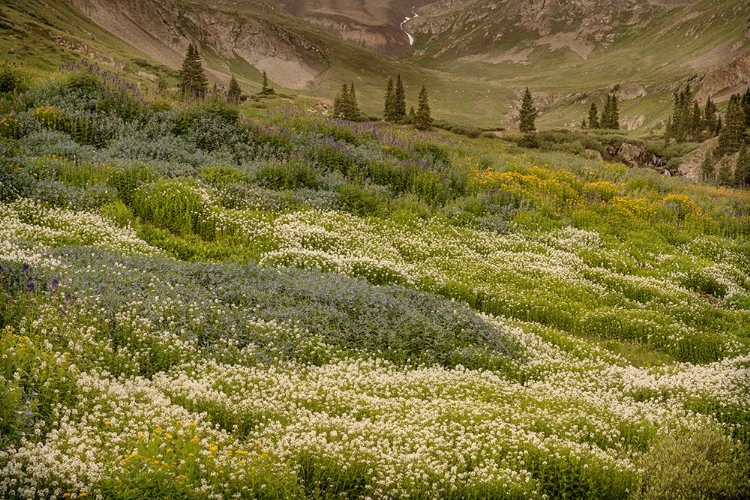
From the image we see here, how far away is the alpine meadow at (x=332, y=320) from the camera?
627cm

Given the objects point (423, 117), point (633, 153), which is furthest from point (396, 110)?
point (633, 153)

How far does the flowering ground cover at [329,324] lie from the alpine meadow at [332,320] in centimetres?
5

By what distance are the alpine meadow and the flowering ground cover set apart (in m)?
0.05

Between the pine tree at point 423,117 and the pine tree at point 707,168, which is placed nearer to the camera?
the pine tree at point 423,117

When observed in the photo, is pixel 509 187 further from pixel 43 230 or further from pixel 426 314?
pixel 43 230

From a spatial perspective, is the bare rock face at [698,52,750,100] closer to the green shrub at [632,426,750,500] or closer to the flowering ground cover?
the flowering ground cover

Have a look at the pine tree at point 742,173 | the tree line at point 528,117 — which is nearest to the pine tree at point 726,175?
the tree line at point 528,117

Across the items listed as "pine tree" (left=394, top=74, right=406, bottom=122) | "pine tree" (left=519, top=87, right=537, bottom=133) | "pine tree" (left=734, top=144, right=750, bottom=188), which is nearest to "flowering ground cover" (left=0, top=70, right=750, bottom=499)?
"pine tree" (left=519, top=87, right=537, bottom=133)

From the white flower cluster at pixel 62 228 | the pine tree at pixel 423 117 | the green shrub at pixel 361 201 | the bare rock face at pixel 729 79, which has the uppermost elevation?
the bare rock face at pixel 729 79

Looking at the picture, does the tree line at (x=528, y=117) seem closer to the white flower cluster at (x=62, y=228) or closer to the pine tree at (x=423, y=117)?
the pine tree at (x=423, y=117)

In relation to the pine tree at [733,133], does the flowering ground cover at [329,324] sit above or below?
below

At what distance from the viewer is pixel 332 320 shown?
10.6 m

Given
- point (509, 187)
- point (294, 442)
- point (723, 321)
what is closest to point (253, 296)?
point (294, 442)

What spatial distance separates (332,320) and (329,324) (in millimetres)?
206
